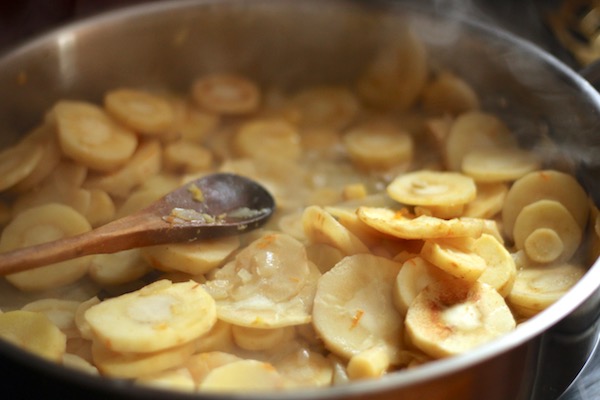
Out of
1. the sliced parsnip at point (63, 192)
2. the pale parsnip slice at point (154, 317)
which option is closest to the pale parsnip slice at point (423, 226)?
the pale parsnip slice at point (154, 317)

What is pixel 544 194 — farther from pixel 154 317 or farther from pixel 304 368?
pixel 154 317

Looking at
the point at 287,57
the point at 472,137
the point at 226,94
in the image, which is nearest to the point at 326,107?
the point at 287,57

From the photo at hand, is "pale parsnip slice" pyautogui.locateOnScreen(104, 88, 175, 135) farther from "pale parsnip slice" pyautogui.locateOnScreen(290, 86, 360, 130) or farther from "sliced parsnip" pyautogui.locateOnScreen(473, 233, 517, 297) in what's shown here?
"sliced parsnip" pyautogui.locateOnScreen(473, 233, 517, 297)

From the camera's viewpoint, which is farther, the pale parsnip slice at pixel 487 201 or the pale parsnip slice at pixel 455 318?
the pale parsnip slice at pixel 487 201

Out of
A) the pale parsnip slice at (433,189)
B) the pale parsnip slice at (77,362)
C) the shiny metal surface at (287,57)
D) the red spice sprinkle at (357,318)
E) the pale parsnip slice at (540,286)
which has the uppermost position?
the shiny metal surface at (287,57)

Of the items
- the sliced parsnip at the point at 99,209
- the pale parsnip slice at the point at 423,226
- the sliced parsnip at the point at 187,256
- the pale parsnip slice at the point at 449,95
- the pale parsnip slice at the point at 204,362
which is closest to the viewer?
the pale parsnip slice at the point at 204,362

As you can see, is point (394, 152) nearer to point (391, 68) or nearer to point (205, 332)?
point (391, 68)

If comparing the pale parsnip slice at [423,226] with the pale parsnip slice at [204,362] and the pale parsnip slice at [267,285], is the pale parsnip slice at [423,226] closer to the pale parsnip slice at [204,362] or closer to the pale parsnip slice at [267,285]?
the pale parsnip slice at [267,285]

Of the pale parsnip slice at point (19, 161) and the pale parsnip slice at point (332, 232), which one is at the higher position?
the pale parsnip slice at point (332, 232)
